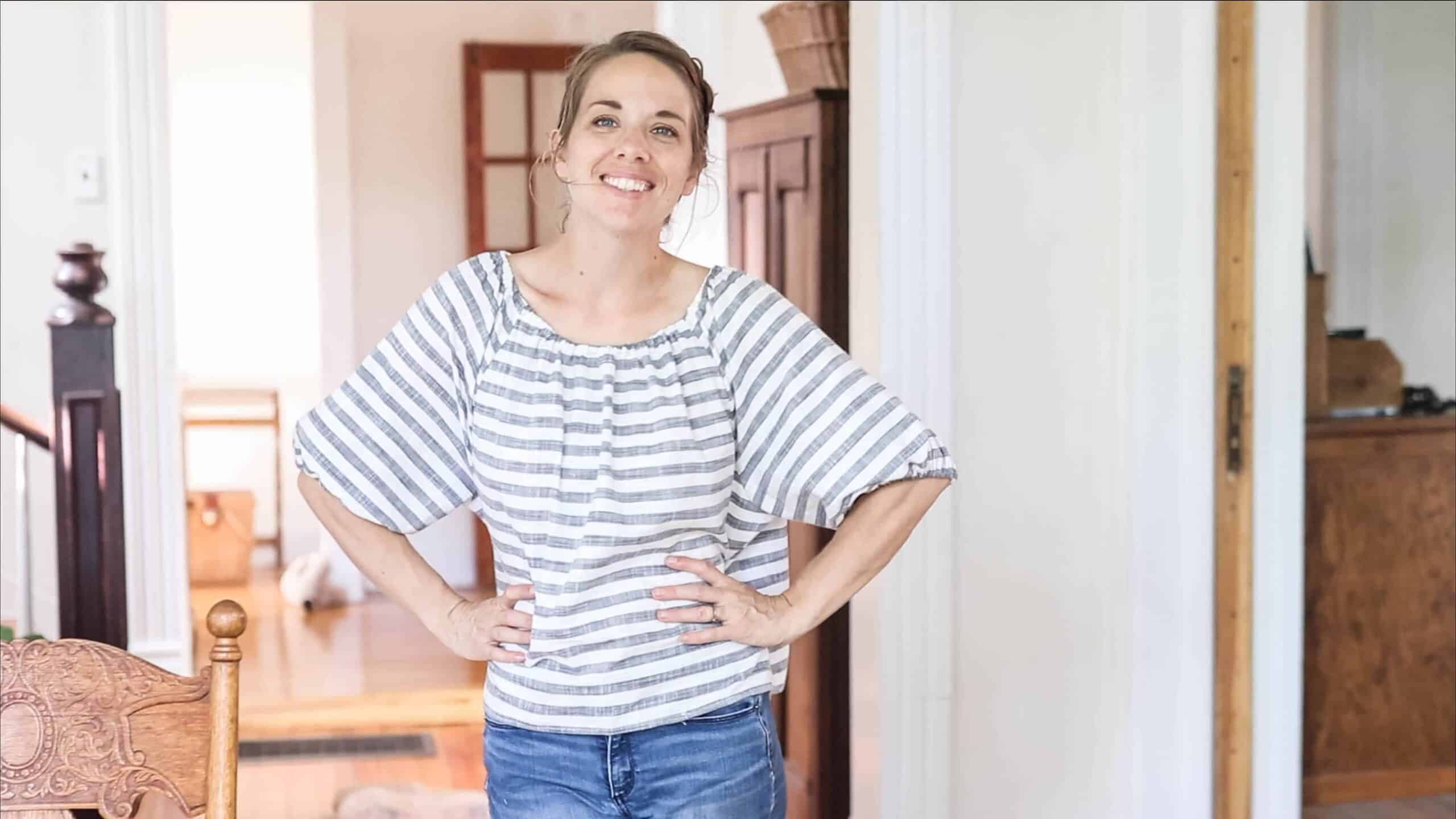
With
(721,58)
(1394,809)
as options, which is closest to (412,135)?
(721,58)

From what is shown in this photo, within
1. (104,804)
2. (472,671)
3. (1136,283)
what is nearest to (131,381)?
(472,671)

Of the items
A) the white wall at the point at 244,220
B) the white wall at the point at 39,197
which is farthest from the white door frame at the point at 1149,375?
the white wall at the point at 244,220

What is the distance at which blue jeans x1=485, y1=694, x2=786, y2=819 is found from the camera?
4.97 ft

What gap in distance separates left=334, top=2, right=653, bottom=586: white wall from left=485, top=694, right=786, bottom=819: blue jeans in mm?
5319

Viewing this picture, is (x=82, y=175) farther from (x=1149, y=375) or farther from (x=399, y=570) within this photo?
(x=399, y=570)

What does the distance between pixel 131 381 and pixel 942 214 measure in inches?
86.8

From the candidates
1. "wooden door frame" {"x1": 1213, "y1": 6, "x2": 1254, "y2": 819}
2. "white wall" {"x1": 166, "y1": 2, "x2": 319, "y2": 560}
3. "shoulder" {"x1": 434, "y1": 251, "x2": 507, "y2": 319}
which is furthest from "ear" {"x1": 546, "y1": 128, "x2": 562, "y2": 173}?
"white wall" {"x1": 166, "y1": 2, "x2": 319, "y2": 560}

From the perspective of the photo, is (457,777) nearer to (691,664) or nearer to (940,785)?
(940,785)

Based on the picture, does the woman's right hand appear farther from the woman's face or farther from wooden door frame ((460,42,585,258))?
wooden door frame ((460,42,585,258))

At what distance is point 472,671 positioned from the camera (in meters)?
5.35

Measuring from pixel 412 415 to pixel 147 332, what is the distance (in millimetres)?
2822

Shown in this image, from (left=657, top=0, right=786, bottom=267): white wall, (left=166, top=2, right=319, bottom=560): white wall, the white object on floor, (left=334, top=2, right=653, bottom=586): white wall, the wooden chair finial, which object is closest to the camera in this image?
the wooden chair finial

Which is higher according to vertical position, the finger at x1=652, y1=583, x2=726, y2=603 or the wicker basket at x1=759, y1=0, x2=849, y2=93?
the wicker basket at x1=759, y1=0, x2=849, y2=93

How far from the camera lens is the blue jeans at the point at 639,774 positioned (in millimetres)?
1514
